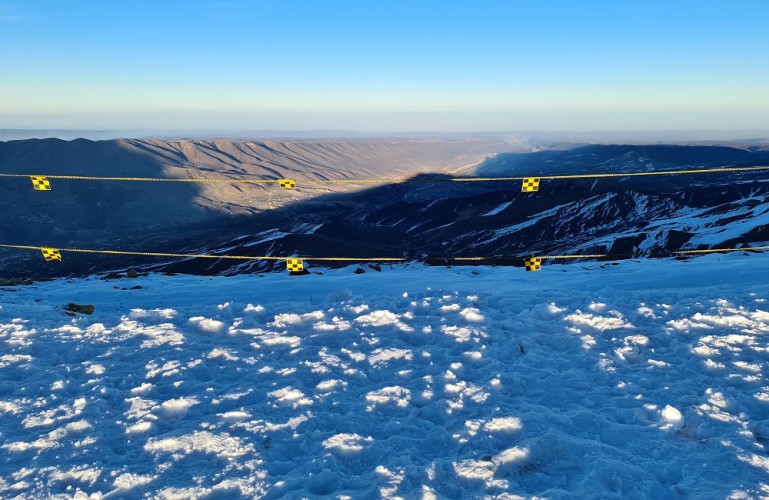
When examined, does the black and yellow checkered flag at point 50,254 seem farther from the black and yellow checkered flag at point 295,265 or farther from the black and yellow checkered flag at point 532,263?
the black and yellow checkered flag at point 532,263

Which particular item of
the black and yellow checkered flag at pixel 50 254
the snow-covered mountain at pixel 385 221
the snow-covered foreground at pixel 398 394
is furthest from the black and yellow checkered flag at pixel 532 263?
the snow-covered mountain at pixel 385 221

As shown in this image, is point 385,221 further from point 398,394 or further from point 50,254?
point 398,394

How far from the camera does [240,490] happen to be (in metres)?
4.47

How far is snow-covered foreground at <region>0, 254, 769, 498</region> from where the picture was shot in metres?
4.62

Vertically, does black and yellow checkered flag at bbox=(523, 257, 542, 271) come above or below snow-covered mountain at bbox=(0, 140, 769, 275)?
above

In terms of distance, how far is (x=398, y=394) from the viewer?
20.5ft

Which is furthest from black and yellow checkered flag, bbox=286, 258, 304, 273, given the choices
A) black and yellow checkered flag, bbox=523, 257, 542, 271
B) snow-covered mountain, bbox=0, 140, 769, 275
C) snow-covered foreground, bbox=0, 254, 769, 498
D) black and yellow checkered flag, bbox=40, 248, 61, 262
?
snow-covered mountain, bbox=0, 140, 769, 275

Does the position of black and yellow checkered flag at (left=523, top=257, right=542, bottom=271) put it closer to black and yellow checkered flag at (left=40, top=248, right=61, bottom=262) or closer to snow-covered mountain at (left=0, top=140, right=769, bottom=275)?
black and yellow checkered flag at (left=40, top=248, right=61, bottom=262)

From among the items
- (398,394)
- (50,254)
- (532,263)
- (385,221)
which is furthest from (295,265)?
(385,221)

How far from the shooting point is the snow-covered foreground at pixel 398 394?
4.62 meters

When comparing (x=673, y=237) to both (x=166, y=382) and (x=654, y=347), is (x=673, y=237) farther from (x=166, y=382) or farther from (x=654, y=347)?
(x=166, y=382)

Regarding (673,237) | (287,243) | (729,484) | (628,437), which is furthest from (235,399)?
(287,243)

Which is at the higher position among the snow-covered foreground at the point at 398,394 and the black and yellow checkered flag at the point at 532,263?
the black and yellow checkered flag at the point at 532,263

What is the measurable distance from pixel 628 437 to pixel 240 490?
4080 millimetres
